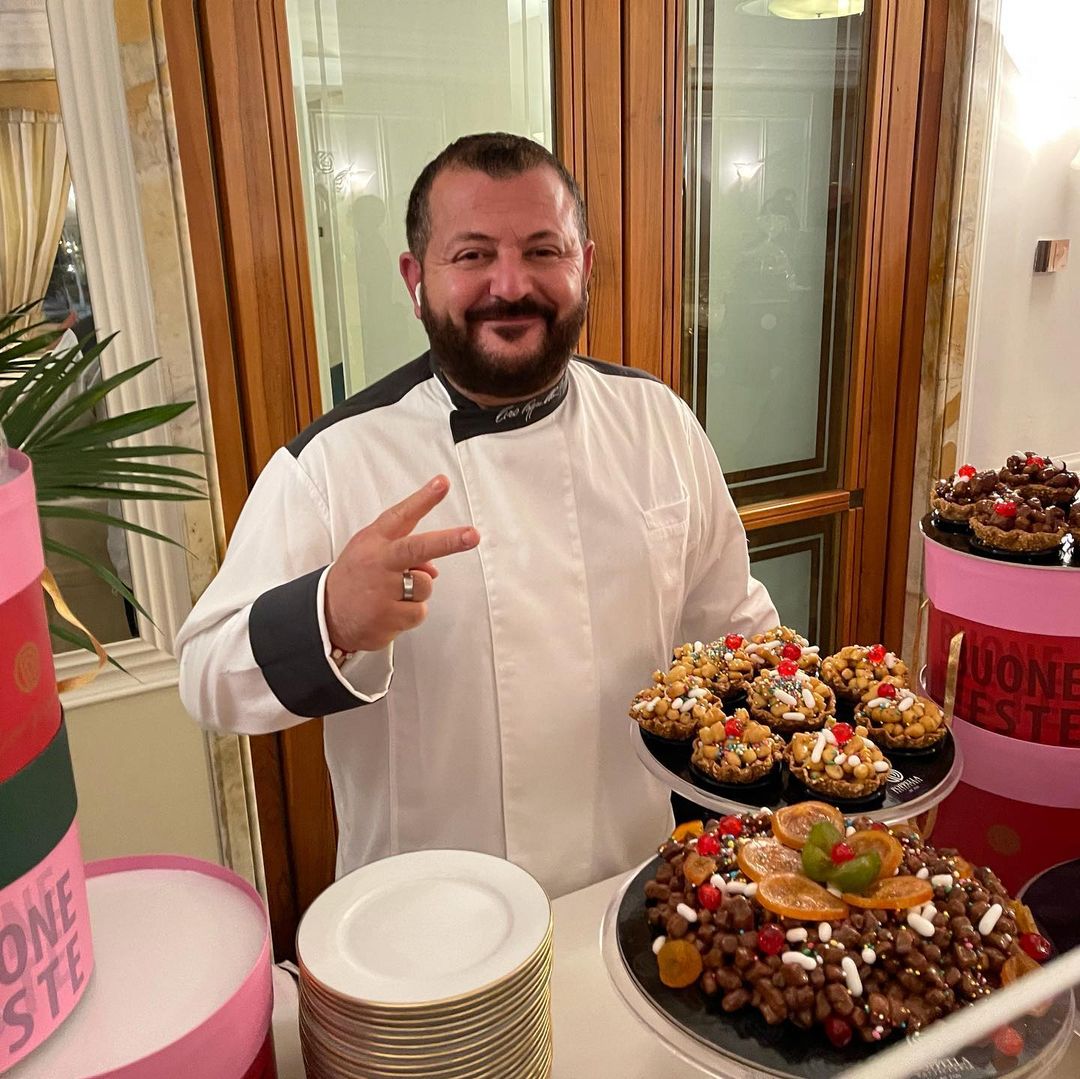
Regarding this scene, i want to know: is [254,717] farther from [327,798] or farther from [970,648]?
[327,798]

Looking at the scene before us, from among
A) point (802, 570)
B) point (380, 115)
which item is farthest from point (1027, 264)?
point (380, 115)

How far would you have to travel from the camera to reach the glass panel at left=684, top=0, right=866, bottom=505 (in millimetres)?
2676

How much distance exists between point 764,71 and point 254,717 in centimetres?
230

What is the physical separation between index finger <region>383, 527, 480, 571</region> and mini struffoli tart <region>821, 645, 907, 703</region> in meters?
0.58

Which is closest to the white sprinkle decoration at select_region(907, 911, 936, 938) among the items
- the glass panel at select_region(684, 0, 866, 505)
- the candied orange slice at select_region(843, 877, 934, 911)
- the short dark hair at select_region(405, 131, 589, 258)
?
the candied orange slice at select_region(843, 877, 934, 911)

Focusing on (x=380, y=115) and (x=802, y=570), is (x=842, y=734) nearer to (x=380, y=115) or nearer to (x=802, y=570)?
(x=380, y=115)

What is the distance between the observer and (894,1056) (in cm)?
45

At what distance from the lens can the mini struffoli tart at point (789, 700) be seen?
122cm

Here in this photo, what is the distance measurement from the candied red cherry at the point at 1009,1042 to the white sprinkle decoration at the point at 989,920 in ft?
0.52

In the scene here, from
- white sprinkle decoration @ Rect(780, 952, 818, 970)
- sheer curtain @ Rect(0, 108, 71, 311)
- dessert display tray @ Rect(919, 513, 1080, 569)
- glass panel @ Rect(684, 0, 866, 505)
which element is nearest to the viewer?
white sprinkle decoration @ Rect(780, 952, 818, 970)

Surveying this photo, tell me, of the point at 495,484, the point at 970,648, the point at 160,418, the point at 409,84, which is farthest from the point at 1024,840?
the point at 409,84

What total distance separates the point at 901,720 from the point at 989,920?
335 millimetres

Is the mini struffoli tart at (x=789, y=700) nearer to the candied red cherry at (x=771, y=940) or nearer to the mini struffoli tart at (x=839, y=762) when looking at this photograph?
the mini struffoli tart at (x=839, y=762)

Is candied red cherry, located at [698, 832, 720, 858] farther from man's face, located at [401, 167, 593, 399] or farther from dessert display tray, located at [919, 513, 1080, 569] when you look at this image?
man's face, located at [401, 167, 593, 399]
